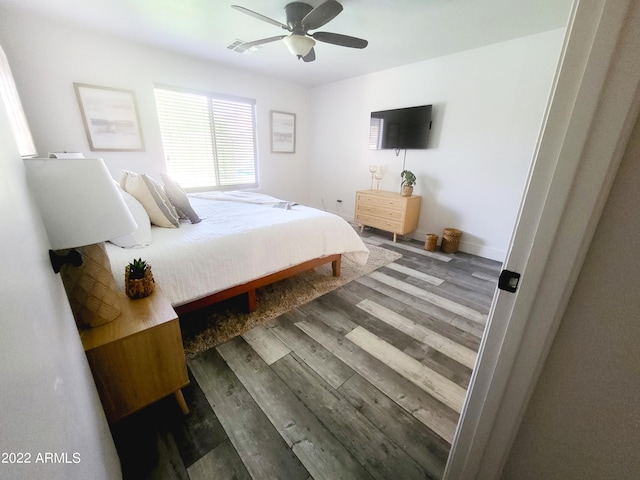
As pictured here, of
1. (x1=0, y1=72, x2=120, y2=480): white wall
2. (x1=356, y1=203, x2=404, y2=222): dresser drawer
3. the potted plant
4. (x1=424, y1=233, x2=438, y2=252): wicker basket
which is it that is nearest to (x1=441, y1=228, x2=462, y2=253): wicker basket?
(x1=424, y1=233, x2=438, y2=252): wicker basket

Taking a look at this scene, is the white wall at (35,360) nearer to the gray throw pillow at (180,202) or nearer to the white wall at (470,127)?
the gray throw pillow at (180,202)

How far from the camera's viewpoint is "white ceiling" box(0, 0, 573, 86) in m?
2.08

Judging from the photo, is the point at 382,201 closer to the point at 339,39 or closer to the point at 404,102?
the point at 404,102

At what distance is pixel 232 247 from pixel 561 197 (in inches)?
66.3

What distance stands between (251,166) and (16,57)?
2649 mm

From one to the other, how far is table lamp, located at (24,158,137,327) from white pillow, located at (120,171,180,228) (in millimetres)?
925

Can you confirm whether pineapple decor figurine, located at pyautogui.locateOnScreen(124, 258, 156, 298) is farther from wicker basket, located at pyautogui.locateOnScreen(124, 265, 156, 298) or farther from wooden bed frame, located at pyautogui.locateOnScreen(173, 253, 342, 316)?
wooden bed frame, located at pyautogui.locateOnScreen(173, 253, 342, 316)

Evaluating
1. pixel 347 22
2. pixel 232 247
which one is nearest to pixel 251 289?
pixel 232 247

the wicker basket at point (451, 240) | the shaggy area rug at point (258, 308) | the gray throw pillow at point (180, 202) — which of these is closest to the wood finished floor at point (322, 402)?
the shaggy area rug at point (258, 308)

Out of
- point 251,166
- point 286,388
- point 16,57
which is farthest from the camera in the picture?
point 251,166

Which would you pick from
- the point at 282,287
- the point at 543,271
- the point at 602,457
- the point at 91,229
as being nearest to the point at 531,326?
the point at 543,271

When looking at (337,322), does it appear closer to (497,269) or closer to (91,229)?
(91,229)

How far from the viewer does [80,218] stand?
833 mm

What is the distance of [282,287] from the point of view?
2418 mm
